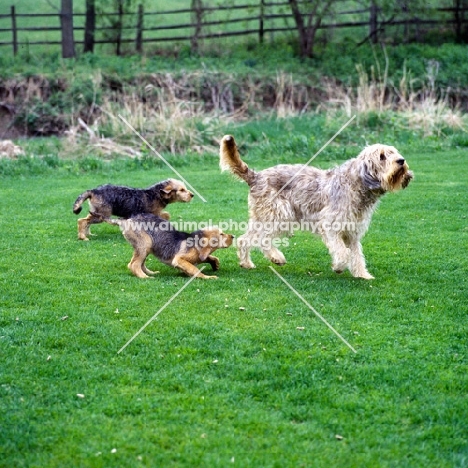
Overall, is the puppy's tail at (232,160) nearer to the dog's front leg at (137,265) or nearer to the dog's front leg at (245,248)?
the dog's front leg at (245,248)

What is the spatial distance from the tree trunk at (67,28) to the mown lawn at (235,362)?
19748 mm

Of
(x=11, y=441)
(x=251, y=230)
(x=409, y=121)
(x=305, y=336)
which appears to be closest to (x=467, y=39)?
(x=409, y=121)

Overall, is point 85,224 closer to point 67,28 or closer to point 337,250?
point 337,250

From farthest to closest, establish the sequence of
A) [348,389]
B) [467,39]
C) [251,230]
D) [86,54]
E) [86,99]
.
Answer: [467,39] → [86,54] → [86,99] → [251,230] → [348,389]

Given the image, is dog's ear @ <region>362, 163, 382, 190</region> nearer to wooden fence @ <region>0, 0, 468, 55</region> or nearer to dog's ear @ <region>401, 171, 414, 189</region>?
dog's ear @ <region>401, 171, 414, 189</region>

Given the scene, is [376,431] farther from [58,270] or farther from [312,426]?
[58,270]

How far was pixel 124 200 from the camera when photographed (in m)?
10.2

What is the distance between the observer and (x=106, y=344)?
6.30 m

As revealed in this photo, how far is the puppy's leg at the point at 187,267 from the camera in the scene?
319 inches

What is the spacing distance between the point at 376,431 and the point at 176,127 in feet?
41.7

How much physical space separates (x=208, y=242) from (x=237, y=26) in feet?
84.8

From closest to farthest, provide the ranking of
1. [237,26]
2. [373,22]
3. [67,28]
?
[67,28] → [373,22] → [237,26]

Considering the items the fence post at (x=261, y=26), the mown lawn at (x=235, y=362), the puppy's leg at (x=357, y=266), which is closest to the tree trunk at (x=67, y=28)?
the fence post at (x=261, y=26)

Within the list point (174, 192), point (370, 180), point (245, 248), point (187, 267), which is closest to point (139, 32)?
point (174, 192)
